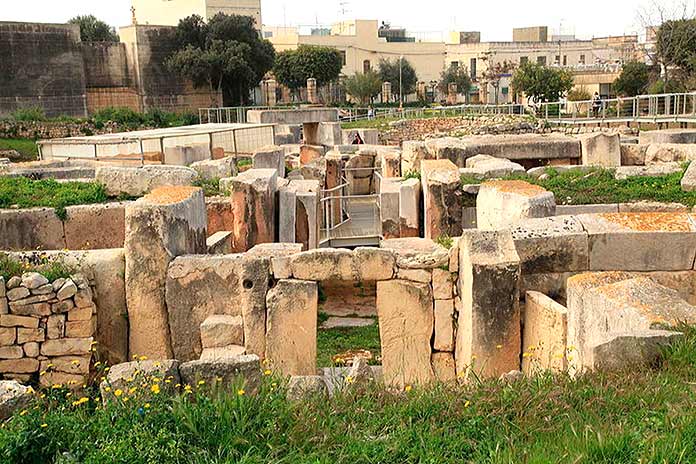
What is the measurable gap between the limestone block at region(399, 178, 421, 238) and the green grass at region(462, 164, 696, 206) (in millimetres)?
2120

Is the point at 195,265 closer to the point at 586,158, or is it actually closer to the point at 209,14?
the point at 586,158

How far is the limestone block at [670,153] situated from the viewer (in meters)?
13.9

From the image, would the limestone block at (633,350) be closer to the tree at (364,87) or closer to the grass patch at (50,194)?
the grass patch at (50,194)

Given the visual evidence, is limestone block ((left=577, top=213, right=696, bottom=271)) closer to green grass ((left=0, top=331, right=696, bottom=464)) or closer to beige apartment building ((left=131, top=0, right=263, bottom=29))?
green grass ((left=0, top=331, right=696, bottom=464))

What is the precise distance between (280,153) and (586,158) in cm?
676

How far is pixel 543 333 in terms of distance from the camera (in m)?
6.68

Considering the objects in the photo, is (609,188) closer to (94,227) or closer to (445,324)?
(445,324)

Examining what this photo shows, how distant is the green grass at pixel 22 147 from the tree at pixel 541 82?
91.4 ft

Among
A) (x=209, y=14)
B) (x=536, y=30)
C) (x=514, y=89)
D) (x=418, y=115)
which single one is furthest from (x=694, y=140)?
(x=536, y=30)

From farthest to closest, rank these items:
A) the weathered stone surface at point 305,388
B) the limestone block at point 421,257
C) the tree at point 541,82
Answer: the tree at point 541,82, the limestone block at point 421,257, the weathered stone surface at point 305,388

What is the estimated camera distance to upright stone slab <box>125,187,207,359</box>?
25.5 ft

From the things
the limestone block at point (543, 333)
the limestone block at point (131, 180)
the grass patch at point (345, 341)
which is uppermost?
the limestone block at point (131, 180)

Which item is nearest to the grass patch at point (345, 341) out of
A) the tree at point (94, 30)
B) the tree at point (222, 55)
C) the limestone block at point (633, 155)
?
the limestone block at point (633, 155)

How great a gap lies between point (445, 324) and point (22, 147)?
2624cm
